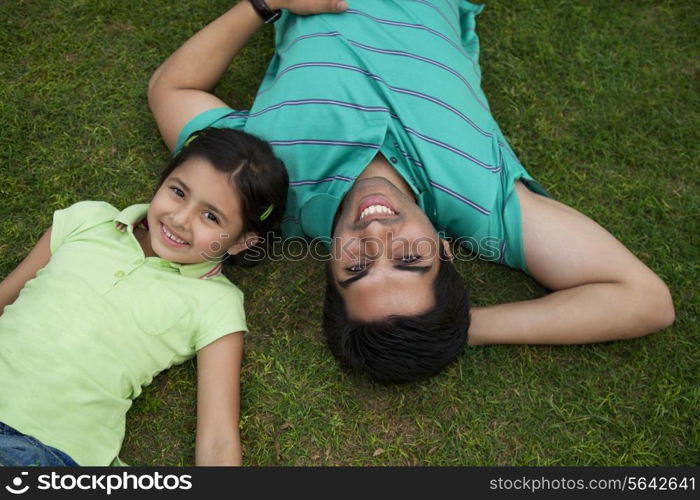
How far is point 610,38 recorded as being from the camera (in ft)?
13.1

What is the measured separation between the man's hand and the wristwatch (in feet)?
0.07

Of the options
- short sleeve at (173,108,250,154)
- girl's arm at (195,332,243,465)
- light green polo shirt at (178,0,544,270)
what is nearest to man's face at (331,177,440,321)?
light green polo shirt at (178,0,544,270)

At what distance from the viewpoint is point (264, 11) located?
130 inches

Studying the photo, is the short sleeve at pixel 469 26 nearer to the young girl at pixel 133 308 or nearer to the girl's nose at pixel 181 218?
the young girl at pixel 133 308

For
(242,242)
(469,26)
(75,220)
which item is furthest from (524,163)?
(75,220)

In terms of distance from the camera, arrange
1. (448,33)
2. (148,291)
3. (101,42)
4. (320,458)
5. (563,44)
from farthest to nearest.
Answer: (563,44)
(101,42)
(448,33)
(320,458)
(148,291)

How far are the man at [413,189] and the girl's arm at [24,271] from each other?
2.57ft

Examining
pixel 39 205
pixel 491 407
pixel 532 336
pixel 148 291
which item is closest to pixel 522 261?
pixel 532 336

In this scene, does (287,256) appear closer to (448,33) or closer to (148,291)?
(148,291)

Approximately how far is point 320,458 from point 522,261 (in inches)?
52.9

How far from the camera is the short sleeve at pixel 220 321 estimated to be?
2791 millimetres

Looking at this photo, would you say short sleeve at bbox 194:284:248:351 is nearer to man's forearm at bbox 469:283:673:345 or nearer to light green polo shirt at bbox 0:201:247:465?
light green polo shirt at bbox 0:201:247:465

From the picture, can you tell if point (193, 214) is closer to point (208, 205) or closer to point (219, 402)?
point (208, 205)
